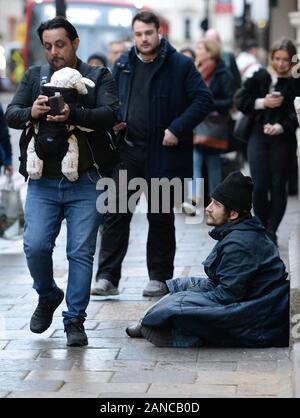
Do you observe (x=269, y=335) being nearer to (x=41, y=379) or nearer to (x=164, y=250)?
(x=41, y=379)

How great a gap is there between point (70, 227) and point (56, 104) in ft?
A: 2.50

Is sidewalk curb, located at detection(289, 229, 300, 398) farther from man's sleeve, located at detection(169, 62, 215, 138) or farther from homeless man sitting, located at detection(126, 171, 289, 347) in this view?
man's sleeve, located at detection(169, 62, 215, 138)

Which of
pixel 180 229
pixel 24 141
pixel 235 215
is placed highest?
pixel 24 141

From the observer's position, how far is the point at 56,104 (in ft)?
21.2

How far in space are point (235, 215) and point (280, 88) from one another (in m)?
3.21

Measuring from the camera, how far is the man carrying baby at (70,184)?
6.69 metres

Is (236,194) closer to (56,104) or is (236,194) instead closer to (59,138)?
(59,138)

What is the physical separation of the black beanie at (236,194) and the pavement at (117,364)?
84 cm

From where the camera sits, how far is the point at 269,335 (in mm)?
6605

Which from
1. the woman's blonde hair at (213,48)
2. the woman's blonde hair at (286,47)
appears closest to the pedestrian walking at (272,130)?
the woman's blonde hair at (286,47)

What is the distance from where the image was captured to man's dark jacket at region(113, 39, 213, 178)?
27.1 feet

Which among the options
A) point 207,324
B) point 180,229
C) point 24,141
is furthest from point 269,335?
point 180,229

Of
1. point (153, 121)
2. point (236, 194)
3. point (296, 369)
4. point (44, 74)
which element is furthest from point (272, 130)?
point (296, 369)

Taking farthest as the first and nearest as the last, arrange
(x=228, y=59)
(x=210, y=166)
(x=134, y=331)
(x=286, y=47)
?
(x=228, y=59)
(x=210, y=166)
(x=286, y=47)
(x=134, y=331)
